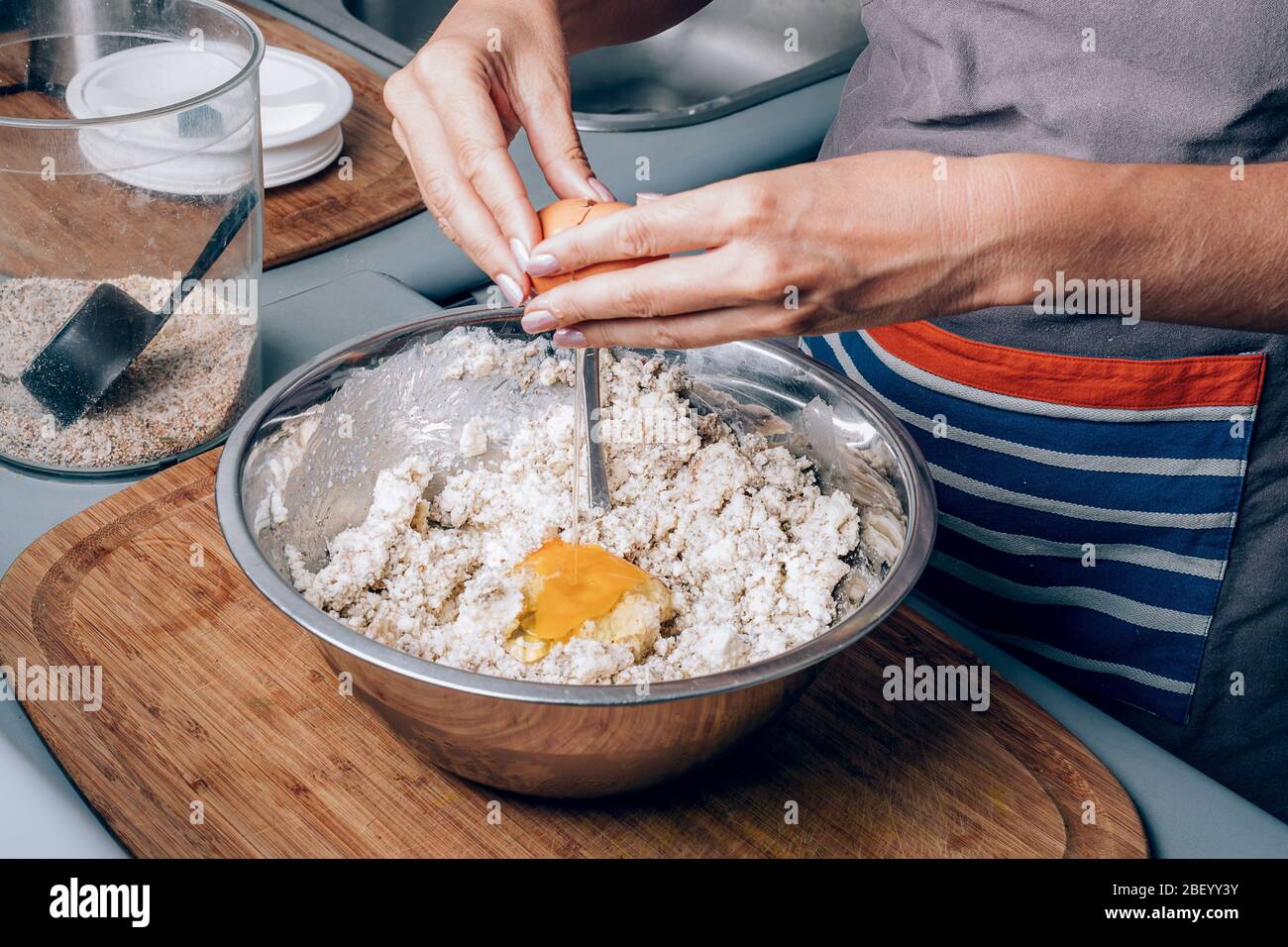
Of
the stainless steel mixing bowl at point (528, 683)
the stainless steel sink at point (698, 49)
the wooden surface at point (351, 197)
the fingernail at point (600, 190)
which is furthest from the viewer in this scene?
the stainless steel sink at point (698, 49)

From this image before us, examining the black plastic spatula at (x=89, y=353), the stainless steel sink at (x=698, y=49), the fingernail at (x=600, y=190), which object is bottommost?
the black plastic spatula at (x=89, y=353)

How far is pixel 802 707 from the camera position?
0.85 meters

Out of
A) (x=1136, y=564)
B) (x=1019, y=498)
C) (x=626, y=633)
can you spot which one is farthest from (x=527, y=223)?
(x=1136, y=564)

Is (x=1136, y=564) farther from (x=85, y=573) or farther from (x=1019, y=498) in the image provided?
(x=85, y=573)

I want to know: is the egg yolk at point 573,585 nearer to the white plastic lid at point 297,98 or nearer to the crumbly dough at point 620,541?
the crumbly dough at point 620,541

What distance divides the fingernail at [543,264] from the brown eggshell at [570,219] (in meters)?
0.01

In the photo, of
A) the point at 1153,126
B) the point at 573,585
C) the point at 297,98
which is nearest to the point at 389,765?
the point at 573,585

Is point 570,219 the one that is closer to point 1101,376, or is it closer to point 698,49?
point 1101,376

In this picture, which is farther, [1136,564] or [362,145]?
[362,145]

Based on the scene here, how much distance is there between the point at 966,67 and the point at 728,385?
0.35m

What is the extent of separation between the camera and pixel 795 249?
671 mm

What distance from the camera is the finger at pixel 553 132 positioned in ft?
2.90

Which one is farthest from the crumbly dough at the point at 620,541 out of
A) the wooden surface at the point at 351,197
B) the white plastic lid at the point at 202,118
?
the wooden surface at the point at 351,197

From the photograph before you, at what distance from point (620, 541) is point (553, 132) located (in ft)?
1.07
